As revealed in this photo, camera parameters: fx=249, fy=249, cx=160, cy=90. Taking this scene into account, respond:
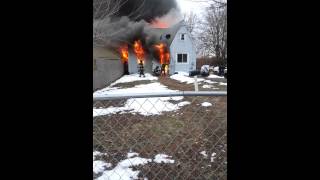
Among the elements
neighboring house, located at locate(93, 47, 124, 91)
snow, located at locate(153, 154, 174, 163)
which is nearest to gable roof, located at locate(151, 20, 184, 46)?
neighboring house, located at locate(93, 47, 124, 91)

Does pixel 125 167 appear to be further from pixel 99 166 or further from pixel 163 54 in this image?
pixel 163 54

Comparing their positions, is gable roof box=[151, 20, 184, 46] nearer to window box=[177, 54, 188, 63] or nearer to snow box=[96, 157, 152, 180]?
window box=[177, 54, 188, 63]

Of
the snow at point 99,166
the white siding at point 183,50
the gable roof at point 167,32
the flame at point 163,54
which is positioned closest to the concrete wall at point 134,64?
the flame at point 163,54

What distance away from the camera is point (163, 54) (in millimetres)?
28844

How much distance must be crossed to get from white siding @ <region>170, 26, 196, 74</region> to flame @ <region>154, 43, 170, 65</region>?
1.94 ft

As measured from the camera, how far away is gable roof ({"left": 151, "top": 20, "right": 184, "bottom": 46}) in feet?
98.4

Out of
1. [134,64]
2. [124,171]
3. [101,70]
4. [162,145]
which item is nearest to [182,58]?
[134,64]

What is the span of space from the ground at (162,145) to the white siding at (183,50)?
22.5 meters
